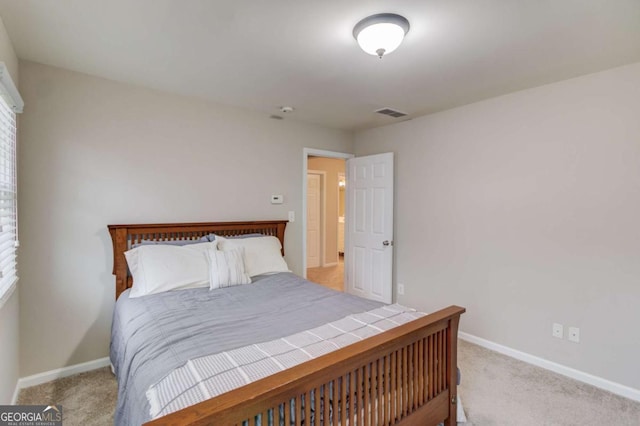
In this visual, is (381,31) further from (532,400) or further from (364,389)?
(532,400)

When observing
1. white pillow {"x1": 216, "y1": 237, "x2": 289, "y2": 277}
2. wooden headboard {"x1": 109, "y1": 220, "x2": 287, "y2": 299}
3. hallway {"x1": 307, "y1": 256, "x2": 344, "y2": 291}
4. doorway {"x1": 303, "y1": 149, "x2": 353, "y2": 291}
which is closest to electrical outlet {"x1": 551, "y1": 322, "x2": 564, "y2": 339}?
white pillow {"x1": 216, "y1": 237, "x2": 289, "y2": 277}

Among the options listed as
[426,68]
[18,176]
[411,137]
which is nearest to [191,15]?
[426,68]

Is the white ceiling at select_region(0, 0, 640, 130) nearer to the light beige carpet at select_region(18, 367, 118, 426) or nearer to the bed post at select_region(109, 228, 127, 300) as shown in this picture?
the bed post at select_region(109, 228, 127, 300)

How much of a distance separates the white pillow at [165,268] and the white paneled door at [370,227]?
2144 mm

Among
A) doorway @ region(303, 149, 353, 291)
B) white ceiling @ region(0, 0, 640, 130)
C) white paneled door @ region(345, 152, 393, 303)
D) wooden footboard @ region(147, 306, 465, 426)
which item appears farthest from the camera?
Answer: doorway @ region(303, 149, 353, 291)

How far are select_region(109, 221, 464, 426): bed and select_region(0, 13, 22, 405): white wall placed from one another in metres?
0.55

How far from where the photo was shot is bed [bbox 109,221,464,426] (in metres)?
1.09

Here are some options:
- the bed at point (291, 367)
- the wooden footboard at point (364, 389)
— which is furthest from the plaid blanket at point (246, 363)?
the wooden footboard at point (364, 389)

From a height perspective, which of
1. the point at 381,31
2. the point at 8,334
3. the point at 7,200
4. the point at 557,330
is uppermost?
the point at 381,31

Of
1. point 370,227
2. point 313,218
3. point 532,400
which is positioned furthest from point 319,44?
point 313,218

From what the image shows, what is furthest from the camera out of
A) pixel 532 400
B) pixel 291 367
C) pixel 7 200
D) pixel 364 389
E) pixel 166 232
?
pixel 166 232

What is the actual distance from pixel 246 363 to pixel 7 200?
191cm

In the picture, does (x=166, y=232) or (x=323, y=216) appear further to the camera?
(x=323, y=216)

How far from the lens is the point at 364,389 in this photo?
1.38 m
